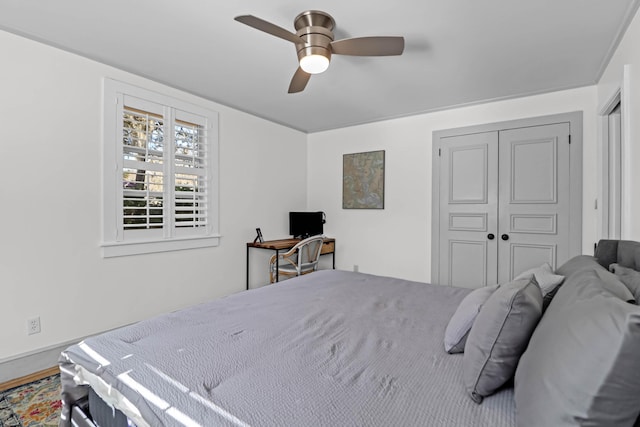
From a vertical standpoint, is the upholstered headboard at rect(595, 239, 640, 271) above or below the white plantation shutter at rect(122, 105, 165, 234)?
below

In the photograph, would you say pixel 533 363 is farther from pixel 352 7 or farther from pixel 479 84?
pixel 479 84

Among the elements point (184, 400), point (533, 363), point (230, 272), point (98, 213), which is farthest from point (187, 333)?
point (230, 272)

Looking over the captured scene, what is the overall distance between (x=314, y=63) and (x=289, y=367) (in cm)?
187

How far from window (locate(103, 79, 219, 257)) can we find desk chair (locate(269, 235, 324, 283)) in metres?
0.82

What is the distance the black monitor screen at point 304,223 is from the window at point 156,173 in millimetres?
1245

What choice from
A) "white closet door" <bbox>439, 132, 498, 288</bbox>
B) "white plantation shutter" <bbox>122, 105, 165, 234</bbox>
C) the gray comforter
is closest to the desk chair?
"white plantation shutter" <bbox>122, 105, 165, 234</bbox>

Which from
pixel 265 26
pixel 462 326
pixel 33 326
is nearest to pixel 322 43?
pixel 265 26

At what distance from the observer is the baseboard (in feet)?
7.14

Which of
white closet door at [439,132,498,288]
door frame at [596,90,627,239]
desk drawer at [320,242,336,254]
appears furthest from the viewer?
desk drawer at [320,242,336,254]

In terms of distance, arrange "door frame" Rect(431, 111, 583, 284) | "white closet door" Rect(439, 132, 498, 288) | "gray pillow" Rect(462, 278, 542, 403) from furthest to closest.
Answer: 1. "white closet door" Rect(439, 132, 498, 288)
2. "door frame" Rect(431, 111, 583, 284)
3. "gray pillow" Rect(462, 278, 542, 403)

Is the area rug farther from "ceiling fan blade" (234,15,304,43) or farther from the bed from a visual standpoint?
"ceiling fan blade" (234,15,304,43)

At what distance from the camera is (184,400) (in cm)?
93

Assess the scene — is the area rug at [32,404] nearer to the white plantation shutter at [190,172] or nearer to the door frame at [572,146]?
the white plantation shutter at [190,172]

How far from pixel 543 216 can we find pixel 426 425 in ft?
10.7
